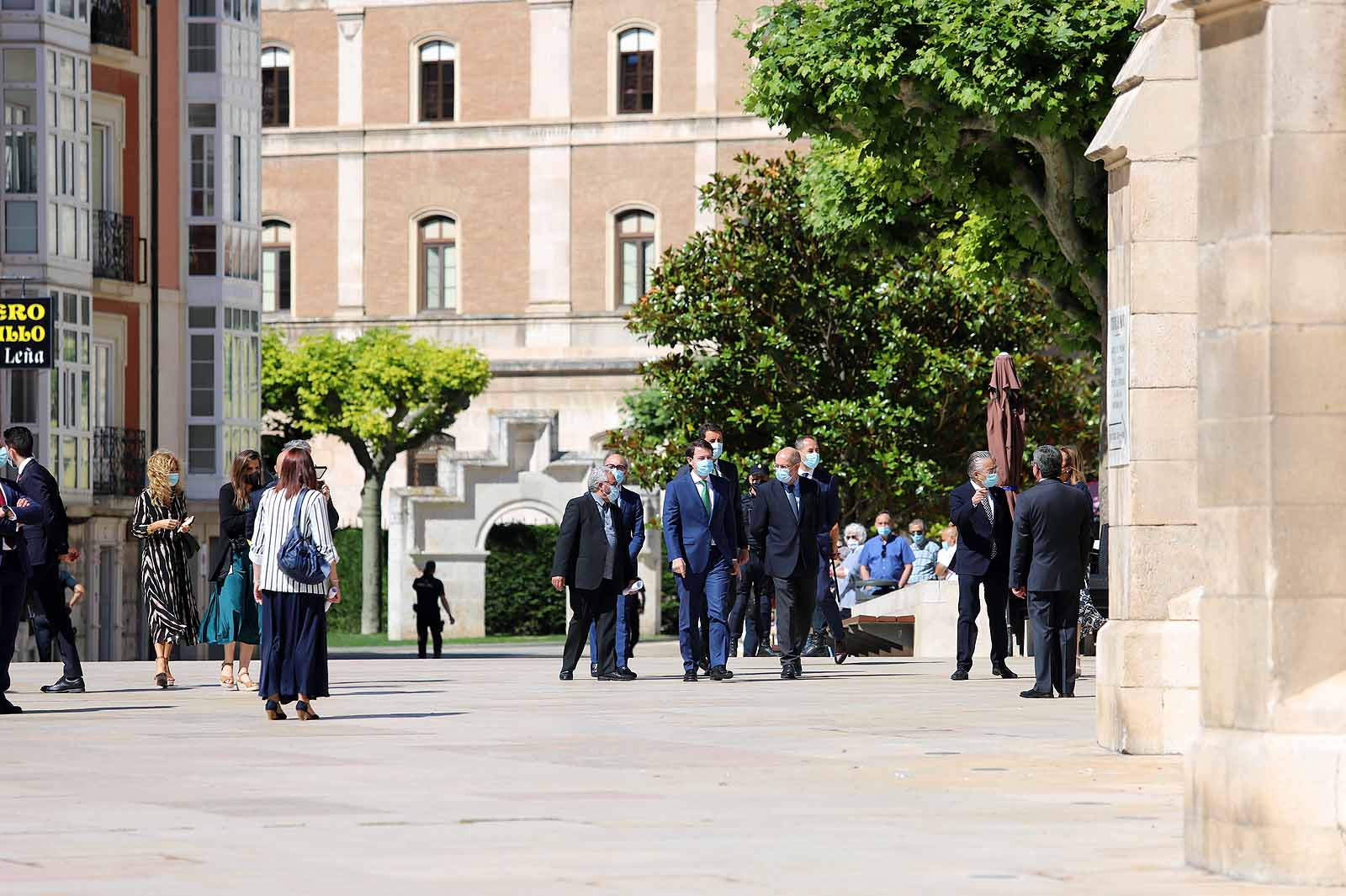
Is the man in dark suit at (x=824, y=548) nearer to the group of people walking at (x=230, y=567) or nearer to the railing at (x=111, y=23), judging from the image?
the group of people walking at (x=230, y=567)

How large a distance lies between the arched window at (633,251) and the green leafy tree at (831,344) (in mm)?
20540

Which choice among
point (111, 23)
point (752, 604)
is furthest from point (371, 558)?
point (752, 604)

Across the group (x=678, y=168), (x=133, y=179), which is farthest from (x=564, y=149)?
(x=133, y=179)

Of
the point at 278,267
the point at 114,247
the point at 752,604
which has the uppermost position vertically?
the point at 278,267

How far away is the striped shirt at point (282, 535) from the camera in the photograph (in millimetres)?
16703

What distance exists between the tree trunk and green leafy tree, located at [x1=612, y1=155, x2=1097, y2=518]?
37.5ft

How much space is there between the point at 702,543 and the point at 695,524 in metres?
0.18

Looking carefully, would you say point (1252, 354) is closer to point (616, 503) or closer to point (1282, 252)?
point (1282, 252)

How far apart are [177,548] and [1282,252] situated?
13968 millimetres

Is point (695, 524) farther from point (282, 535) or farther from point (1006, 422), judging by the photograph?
point (282, 535)

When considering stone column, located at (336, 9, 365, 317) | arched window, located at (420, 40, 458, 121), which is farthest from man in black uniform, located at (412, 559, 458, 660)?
arched window, located at (420, 40, 458, 121)

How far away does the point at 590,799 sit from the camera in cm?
1144

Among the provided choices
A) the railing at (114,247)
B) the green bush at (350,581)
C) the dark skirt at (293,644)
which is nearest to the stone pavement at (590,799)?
the dark skirt at (293,644)

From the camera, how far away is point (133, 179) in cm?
4094
